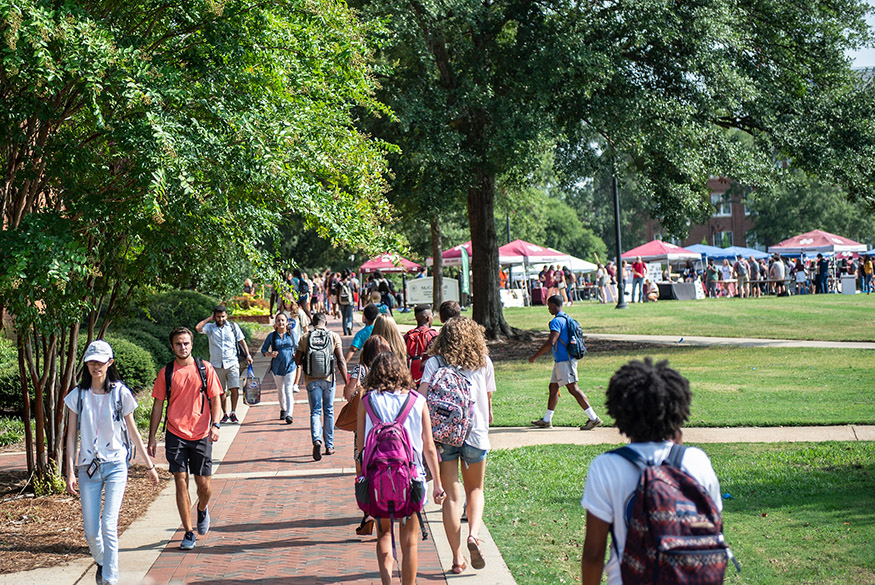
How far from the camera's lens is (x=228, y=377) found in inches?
492

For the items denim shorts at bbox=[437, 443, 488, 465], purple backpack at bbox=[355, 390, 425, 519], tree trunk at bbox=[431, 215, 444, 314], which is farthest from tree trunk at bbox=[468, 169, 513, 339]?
purple backpack at bbox=[355, 390, 425, 519]

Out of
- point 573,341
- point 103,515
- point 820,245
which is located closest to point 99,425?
point 103,515

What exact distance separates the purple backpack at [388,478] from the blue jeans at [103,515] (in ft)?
6.28

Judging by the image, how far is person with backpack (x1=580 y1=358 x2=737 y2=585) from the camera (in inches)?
113

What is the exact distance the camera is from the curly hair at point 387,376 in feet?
17.2

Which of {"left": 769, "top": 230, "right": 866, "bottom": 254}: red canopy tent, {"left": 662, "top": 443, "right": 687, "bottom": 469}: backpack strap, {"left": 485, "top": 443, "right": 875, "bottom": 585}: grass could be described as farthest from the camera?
{"left": 769, "top": 230, "right": 866, "bottom": 254}: red canopy tent

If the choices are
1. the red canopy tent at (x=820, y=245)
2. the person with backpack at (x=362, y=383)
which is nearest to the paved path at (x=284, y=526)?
the person with backpack at (x=362, y=383)

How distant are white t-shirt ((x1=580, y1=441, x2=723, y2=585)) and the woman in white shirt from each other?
114 inches

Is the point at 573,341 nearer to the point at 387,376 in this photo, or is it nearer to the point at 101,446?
the point at 387,376

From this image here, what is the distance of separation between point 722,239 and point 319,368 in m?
74.9

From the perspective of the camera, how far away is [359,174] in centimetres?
1012

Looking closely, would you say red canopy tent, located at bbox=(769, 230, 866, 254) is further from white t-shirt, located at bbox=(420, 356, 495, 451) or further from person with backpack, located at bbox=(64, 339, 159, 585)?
person with backpack, located at bbox=(64, 339, 159, 585)

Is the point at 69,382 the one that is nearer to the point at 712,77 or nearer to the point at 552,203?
the point at 712,77

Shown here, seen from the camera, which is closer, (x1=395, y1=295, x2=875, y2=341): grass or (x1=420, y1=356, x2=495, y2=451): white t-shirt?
(x1=420, y1=356, x2=495, y2=451): white t-shirt
